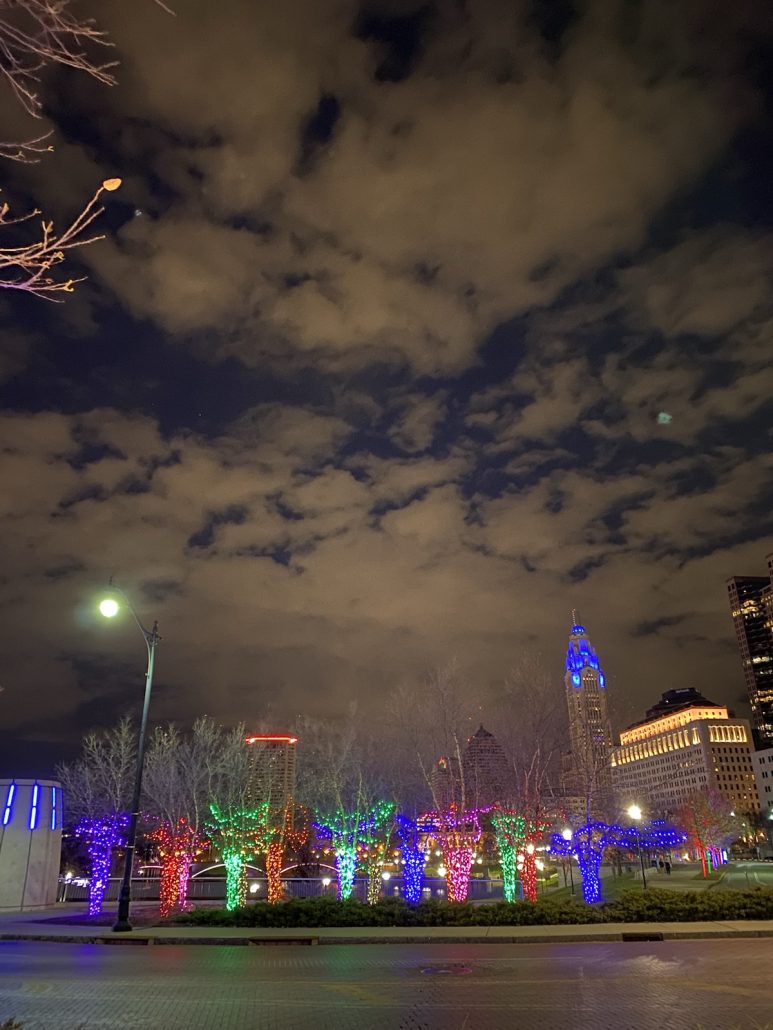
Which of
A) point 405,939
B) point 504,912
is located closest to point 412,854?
point 504,912

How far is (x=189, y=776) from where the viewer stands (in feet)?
160

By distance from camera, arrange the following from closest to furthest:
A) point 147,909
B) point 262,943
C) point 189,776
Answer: point 262,943, point 147,909, point 189,776

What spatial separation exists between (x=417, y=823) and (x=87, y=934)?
11.7m

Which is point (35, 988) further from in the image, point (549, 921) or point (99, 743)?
point (99, 743)

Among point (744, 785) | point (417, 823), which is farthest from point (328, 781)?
point (744, 785)

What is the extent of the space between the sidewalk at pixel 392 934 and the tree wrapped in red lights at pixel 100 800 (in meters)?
4.92

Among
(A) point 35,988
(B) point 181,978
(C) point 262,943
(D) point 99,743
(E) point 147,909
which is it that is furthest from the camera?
(D) point 99,743

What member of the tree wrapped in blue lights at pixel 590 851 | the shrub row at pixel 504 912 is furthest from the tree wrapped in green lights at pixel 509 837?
the shrub row at pixel 504 912

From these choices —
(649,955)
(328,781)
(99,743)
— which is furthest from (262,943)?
(99,743)

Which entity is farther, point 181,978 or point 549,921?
point 549,921

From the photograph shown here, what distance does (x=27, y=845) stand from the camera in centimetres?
2977

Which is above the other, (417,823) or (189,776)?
(189,776)

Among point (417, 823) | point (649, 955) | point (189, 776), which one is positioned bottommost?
point (649, 955)

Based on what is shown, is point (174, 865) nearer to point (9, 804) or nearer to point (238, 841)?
point (238, 841)
